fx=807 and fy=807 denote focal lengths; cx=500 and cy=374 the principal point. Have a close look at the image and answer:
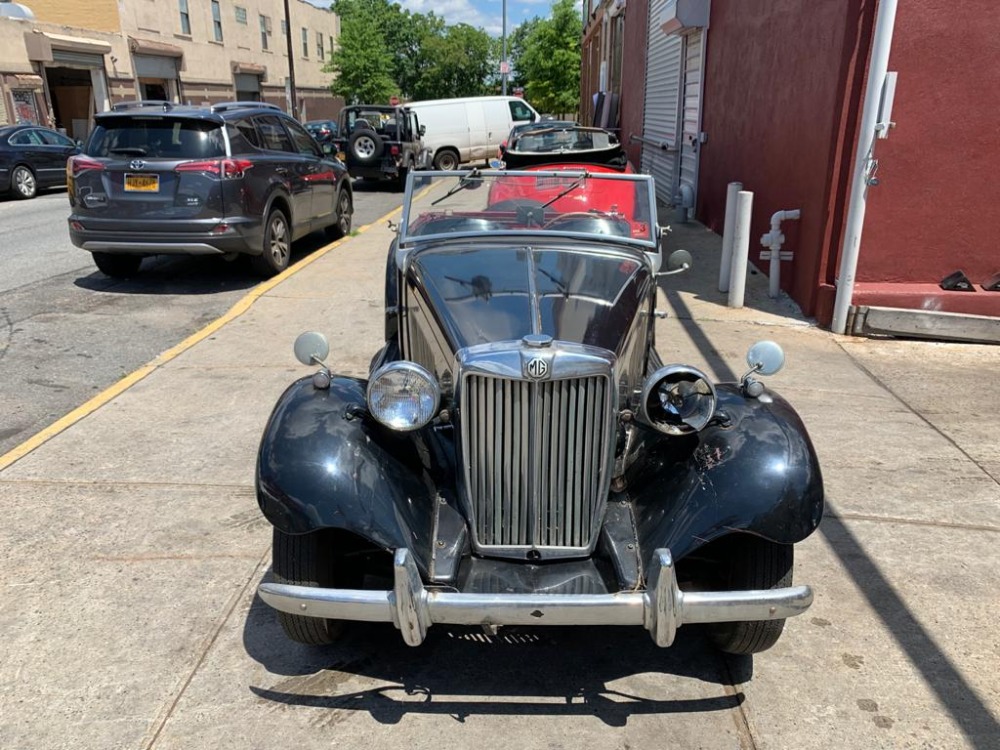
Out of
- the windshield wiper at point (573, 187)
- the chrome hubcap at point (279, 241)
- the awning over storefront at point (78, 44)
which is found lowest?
the chrome hubcap at point (279, 241)

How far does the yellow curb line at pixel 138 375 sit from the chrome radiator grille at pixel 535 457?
3136mm

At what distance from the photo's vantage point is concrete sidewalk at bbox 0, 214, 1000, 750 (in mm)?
2662

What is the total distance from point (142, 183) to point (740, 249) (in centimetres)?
576

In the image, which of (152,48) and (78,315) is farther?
(152,48)

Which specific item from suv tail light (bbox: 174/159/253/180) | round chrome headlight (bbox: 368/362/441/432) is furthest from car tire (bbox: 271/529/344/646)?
suv tail light (bbox: 174/159/253/180)

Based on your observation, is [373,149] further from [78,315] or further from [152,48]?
[152,48]

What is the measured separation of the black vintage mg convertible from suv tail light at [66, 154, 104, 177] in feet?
19.7

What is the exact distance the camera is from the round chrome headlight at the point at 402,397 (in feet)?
8.96

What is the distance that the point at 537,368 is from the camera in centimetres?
260

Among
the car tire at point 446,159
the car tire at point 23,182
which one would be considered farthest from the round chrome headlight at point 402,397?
the car tire at point 446,159

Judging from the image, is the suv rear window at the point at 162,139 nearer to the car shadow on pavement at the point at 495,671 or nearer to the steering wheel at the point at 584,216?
the steering wheel at the point at 584,216

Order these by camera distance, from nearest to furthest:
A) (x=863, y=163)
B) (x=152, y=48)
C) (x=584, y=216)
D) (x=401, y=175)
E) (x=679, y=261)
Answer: (x=584, y=216)
(x=679, y=261)
(x=863, y=163)
(x=401, y=175)
(x=152, y=48)

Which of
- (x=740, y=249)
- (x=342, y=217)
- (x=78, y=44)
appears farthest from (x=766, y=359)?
(x=78, y=44)

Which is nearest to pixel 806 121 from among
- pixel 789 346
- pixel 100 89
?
pixel 789 346
